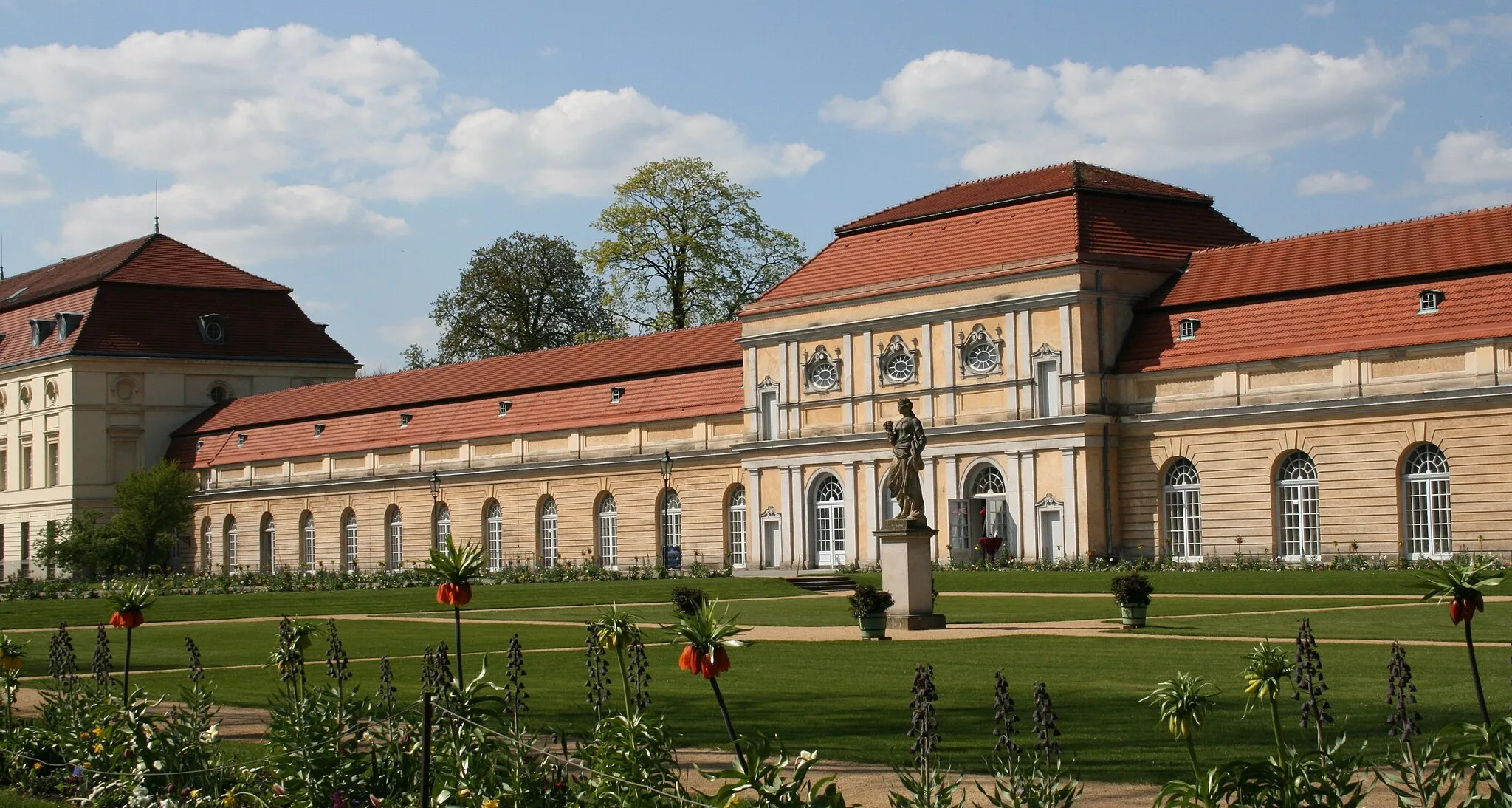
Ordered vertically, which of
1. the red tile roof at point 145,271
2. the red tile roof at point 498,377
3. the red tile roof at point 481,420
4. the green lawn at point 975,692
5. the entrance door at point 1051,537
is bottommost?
the green lawn at point 975,692

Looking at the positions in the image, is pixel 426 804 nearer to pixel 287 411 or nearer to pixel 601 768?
pixel 601 768

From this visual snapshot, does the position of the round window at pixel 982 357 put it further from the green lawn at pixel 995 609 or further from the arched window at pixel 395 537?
the arched window at pixel 395 537

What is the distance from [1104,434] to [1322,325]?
6.29 m

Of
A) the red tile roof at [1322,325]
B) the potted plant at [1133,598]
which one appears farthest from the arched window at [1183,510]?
the potted plant at [1133,598]

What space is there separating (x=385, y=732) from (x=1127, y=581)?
15498mm

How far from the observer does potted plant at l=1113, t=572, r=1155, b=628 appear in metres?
24.8

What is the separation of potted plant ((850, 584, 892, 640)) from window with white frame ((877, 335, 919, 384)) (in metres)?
24.3

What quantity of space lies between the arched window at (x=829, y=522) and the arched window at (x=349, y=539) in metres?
22.4

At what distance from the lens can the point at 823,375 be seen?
51.3 metres

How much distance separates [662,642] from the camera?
23.7 meters

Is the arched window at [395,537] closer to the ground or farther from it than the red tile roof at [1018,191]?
closer to the ground

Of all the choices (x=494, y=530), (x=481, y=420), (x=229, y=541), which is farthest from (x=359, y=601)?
(x=229, y=541)

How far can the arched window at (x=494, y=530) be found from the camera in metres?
60.9

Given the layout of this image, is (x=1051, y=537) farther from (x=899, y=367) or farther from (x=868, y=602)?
(x=868, y=602)
